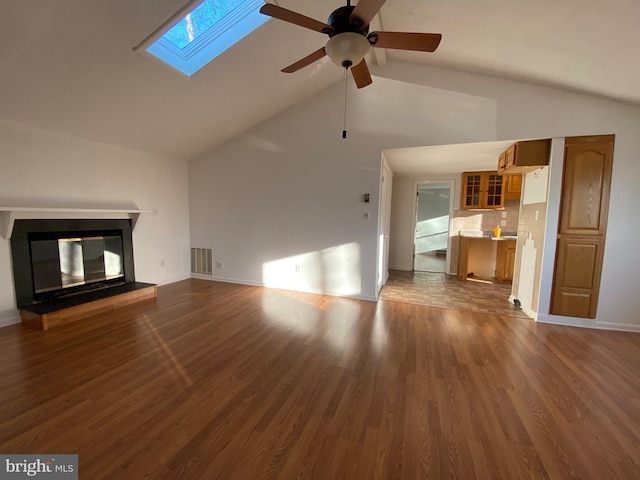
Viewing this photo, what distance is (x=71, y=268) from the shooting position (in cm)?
348

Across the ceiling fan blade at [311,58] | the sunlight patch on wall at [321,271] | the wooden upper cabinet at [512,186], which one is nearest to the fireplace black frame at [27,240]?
the sunlight patch on wall at [321,271]

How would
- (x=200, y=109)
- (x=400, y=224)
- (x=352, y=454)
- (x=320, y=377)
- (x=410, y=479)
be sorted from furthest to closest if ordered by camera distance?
(x=400, y=224), (x=200, y=109), (x=320, y=377), (x=352, y=454), (x=410, y=479)

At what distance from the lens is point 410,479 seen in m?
1.29

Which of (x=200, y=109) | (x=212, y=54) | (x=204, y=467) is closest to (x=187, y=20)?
(x=212, y=54)

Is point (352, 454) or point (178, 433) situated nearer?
point (352, 454)

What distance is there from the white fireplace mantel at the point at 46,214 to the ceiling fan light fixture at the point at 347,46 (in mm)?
3510

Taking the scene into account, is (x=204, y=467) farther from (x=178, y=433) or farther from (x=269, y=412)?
(x=269, y=412)

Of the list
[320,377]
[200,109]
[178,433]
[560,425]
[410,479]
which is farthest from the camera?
[200,109]

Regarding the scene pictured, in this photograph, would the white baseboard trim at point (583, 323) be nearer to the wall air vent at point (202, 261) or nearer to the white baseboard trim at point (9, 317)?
the wall air vent at point (202, 261)

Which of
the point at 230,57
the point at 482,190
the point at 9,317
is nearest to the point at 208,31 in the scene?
the point at 230,57

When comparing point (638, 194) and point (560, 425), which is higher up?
point (638, 194)

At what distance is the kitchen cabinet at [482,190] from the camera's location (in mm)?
5340

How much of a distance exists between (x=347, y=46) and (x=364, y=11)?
0.19 m

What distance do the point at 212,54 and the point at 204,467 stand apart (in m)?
3.53
